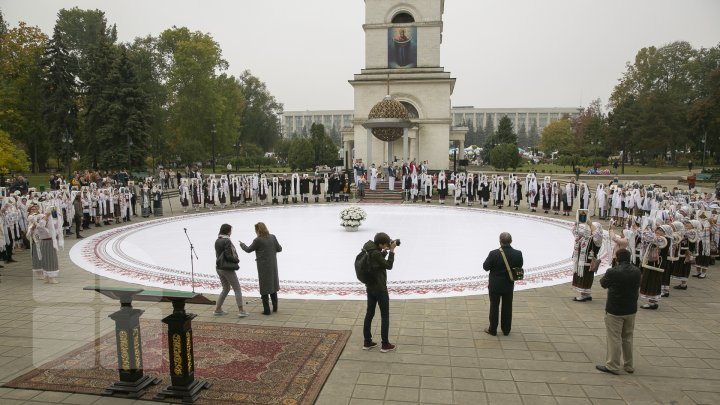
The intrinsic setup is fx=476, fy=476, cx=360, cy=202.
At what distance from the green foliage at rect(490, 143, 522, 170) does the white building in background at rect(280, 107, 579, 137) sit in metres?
104

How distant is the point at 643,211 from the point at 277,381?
17547 millimetres

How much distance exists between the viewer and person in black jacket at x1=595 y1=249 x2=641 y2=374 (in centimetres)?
626

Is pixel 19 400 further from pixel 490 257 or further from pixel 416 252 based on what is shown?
pixel 416 252

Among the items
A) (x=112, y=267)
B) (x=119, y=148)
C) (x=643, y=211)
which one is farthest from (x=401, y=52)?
(x=112, y=267)

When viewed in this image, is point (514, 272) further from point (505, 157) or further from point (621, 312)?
point (505, 157)

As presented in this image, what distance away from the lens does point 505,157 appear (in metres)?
54.3

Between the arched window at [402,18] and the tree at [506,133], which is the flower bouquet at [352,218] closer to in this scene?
the arched window at [402,18]

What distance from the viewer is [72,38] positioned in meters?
53.8

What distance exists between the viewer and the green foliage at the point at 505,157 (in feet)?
178

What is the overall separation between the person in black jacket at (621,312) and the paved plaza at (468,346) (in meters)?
0.22

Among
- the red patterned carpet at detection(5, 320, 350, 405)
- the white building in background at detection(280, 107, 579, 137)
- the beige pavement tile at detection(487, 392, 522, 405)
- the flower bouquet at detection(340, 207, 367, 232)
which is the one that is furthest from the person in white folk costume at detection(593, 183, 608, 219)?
the white building in background at detection(280, 107, 579, 137)


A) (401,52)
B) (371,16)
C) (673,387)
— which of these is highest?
(371,16)

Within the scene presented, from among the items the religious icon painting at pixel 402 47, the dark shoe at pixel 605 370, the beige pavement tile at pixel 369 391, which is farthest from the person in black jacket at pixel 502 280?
the religious icon painting at pixel 402 47

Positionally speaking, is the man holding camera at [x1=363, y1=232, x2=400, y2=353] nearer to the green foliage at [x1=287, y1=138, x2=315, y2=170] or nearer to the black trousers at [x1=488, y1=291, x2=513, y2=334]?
the black trousers at [x1=488, y1=291, x2=513, y2=334]
